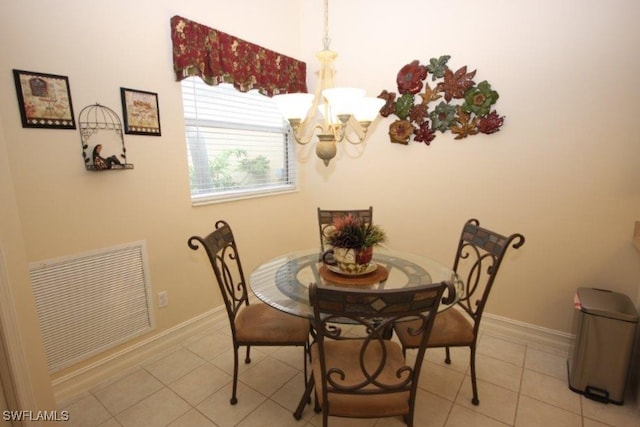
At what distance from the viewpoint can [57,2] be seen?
1.54 meters

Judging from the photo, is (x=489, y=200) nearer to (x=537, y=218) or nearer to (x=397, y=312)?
(x=537, y=218)

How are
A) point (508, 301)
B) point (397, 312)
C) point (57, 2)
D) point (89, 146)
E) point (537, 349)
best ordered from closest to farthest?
point (397, 312) → point (57, 2) → point (89, 146) → point (537, 349) → point (508, 301)

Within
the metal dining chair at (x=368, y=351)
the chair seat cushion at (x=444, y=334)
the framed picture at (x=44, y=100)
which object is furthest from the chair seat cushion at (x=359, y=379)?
the framed picture at (x=44, y=100)

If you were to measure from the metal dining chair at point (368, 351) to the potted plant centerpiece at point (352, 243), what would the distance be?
0.38 m

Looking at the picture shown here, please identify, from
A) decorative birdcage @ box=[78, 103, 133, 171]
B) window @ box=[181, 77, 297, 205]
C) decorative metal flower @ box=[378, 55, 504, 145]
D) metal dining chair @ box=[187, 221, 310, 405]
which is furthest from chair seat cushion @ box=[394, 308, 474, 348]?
decorative birdcage @ box=[78, 103, 133, 171]

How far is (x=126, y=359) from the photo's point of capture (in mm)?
1990

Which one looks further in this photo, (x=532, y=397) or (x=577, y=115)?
(x=577, y=115)

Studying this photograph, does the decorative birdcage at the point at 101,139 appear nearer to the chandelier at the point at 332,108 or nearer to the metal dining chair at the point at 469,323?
the chandelier at the point at 332,108

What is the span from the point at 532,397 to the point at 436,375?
20.1 inches

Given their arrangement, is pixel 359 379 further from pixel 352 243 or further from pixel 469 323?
pixel 469 323

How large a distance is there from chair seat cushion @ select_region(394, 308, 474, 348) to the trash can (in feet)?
2.10

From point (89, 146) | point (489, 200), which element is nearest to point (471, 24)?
point (489, 200)

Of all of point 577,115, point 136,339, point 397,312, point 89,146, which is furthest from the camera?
point 136,339

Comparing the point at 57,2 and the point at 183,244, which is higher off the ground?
the point at 57,2
